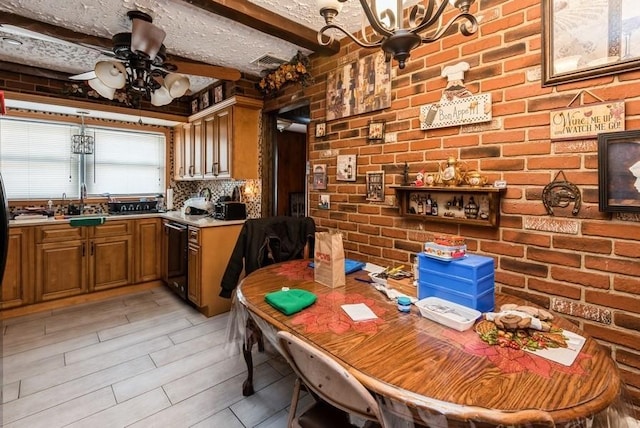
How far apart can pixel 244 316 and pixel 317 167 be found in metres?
1.58

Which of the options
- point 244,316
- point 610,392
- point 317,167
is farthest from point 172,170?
point 610,392

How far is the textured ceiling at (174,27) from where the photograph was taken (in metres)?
2.09

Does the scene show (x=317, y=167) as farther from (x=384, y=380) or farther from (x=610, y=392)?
(x=610, y=392)

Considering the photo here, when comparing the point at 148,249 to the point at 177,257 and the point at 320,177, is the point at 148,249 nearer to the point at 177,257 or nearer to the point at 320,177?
the point at 177,257

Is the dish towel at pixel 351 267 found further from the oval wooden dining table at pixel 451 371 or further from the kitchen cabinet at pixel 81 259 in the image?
the kitchen cabinet at pixel 81 259

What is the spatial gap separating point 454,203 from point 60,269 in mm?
3940

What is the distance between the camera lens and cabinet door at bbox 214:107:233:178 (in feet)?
11.0

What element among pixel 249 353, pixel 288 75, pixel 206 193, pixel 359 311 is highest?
pixel 288 75

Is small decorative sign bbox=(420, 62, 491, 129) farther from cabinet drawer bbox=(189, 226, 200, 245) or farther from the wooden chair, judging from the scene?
cabinet drawer bbox=(189, 226, 200, 245)

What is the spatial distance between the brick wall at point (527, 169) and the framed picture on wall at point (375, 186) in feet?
0.23

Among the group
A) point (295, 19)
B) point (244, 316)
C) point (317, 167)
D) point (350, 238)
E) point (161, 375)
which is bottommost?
point (161, 375)

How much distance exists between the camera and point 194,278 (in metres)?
3.11

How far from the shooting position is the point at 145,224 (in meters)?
3.78

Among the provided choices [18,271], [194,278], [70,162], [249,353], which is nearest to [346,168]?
[249,353]
